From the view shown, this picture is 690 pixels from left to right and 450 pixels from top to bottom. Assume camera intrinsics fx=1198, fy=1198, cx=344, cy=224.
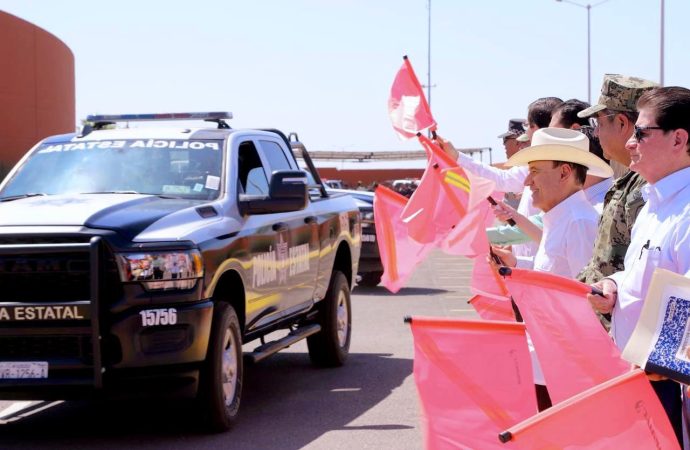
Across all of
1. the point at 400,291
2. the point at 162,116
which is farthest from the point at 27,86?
the point at 162,116

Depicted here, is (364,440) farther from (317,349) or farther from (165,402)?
(317,349)

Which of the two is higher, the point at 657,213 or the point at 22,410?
the point at 657,213

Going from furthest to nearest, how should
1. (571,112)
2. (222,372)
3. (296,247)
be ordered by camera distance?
(296,247) < (222,372) < (571,112)

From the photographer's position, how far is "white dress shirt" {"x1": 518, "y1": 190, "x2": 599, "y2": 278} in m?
5.44

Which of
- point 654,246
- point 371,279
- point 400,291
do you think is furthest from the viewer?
point 371,279

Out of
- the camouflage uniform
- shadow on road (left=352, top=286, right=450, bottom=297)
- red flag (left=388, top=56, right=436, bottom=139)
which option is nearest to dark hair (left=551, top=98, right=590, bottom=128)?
red flag (left=388, top=56, right=436, bottom=139)

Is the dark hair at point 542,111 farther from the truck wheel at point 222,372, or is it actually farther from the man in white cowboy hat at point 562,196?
Answer: the truck wheel at point 222,372

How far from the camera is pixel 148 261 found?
7297 mm

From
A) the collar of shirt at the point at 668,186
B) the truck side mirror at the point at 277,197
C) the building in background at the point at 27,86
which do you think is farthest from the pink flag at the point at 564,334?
the building in background at the point at 27,86

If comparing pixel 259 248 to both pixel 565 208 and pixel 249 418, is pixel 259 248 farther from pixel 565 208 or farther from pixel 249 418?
pixel 565 208

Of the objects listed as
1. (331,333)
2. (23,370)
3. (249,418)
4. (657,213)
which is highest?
(657,213)

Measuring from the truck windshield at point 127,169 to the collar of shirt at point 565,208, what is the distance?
3520 mm

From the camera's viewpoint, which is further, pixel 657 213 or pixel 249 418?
pixel 249 418

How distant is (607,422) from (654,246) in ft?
A: 2.05
